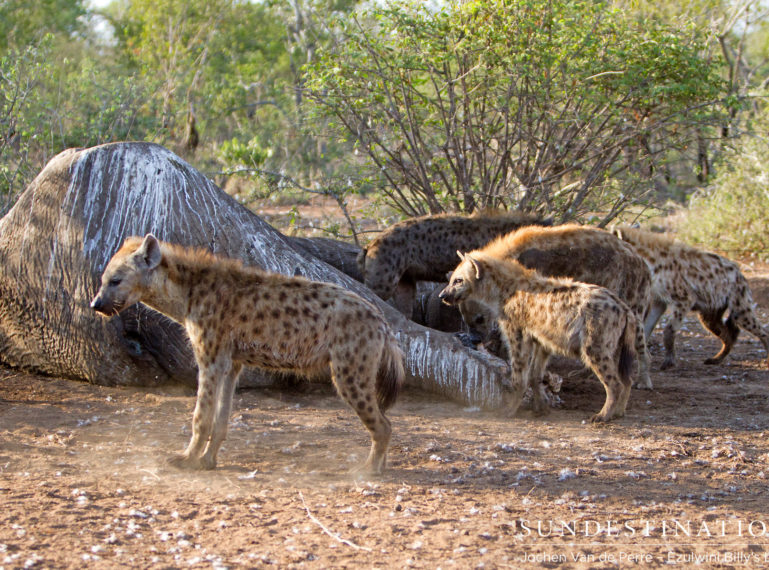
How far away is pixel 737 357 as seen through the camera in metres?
7.45

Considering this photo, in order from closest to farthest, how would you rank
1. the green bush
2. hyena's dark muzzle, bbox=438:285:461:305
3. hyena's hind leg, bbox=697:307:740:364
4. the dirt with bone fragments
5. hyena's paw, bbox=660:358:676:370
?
the dirt with bone fragments, hyena's dark muzzle, bbox=438:285:461:305, hyena's paw, bbox=660:358:676:370, hyena's hind leg, bbox=697:307:740:364, the green bush

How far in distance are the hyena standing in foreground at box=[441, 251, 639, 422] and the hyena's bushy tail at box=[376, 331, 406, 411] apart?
1464 millimetres

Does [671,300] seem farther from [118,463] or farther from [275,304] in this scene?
[118,463]

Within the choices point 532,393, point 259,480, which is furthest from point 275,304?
point 532,393

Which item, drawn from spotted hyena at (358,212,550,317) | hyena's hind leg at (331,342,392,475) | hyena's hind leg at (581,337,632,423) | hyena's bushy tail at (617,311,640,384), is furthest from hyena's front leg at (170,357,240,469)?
spotted hyena at (358,212,550,317)

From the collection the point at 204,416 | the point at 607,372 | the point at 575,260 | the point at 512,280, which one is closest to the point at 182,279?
the point at 204,416

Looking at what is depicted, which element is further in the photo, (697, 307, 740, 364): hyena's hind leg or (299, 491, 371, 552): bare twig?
(697, 307, 740, 364): hyena's hind leg

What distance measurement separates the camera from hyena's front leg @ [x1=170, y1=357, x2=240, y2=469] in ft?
13.7

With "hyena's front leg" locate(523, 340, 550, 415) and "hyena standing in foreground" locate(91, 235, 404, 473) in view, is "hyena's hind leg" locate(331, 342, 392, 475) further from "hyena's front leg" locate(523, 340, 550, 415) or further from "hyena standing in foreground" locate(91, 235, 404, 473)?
"hyena's front leg" locate(523, 340, 550, 415)

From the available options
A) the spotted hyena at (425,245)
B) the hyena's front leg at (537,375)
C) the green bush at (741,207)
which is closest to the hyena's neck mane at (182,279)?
the hyena's front leg at (537,375)

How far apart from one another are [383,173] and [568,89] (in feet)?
6.37

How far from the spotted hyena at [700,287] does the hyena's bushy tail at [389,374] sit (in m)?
3.70

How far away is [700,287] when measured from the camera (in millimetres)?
Result: 7383

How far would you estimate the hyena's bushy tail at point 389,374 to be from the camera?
13.6ft
